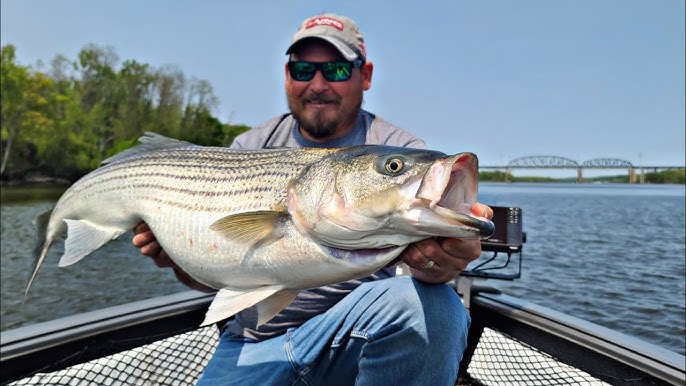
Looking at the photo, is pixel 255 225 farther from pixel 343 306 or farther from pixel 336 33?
pixel 336 33

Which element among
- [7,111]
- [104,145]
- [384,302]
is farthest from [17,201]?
[384,302]

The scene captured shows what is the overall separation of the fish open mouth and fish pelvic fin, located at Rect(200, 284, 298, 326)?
848 millimetres

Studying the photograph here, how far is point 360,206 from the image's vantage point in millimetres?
2156

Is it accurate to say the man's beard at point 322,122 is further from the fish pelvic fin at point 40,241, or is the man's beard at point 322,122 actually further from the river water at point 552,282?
the river water at point 552,282

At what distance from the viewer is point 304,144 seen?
3812 mm

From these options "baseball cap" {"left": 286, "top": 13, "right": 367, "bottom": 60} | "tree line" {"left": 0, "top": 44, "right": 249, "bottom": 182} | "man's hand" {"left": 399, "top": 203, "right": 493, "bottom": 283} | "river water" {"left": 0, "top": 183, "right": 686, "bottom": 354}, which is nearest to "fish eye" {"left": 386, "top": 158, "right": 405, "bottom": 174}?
"man's hand" {"left": 399, "top": 203, "right": 493, "bottom": 283}

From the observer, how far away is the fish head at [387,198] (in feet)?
6.51

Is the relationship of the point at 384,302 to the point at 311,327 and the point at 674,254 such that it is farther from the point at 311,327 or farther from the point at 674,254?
the point at 674,254

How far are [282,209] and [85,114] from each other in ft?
221

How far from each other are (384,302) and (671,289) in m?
14.7

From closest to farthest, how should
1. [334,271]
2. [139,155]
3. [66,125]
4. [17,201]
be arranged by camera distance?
1. [334,271]
2. [139,155]
3. [17,201]
4. [66,125]

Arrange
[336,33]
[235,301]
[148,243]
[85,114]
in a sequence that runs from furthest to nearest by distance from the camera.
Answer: [85,114] < [336,33] < [148,243] < [235,301]

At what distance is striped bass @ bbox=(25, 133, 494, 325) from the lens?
2070 millimetres

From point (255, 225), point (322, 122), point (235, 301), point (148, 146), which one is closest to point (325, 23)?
point (322, 122)
